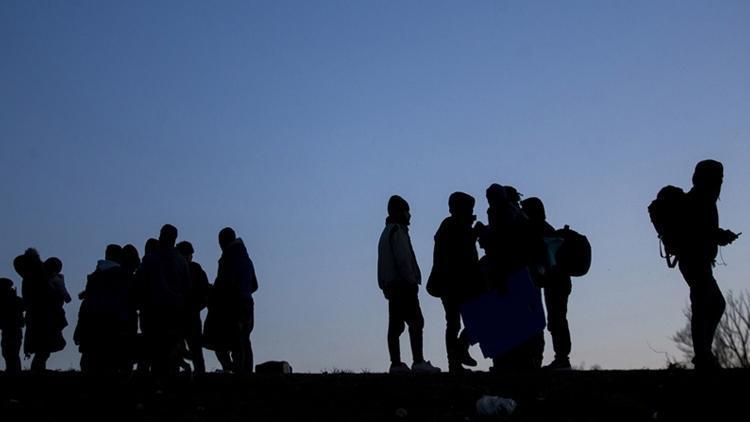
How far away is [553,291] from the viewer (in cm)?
1328

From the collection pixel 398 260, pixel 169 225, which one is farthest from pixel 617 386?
pixel 169 225

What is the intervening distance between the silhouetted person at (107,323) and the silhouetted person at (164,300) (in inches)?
11.5

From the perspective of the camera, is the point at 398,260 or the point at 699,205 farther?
the point at 398,260

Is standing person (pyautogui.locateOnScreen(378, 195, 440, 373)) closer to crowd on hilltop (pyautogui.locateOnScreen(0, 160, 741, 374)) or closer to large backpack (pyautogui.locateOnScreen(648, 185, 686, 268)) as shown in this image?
crowd on hilltop (pyautogui.locateOnScreen(0, 160, 741, 374))

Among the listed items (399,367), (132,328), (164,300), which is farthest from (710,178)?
(132,328)

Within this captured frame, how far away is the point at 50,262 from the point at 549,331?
7.19 metres

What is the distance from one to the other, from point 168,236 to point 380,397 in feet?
16.6

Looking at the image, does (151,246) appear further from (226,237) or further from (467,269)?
(467,269)

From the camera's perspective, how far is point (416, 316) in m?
13.9

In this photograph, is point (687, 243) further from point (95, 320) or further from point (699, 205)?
point (95, 320)

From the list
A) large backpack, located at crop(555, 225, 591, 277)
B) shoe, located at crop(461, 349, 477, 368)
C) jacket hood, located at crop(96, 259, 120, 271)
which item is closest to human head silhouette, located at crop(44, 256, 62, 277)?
jacket hood, located at crop(96, 259, 120, 271)

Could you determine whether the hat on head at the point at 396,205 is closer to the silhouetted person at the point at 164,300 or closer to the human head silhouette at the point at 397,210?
the human head silhouette at the point at 397,210

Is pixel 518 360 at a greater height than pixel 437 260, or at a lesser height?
lesser

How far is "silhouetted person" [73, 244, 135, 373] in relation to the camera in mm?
14375
